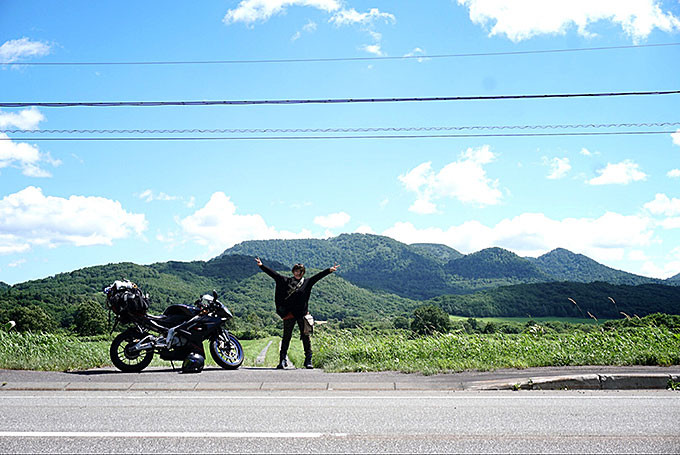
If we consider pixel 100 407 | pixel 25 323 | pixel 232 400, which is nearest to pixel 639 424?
pixel 232 400

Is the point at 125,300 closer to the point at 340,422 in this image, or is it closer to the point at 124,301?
the point at 124,301

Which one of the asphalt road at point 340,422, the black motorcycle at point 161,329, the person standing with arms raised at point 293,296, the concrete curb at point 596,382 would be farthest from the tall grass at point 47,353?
the concrete curb at point 596,382

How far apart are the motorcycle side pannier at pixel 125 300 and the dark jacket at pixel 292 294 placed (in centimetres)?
244

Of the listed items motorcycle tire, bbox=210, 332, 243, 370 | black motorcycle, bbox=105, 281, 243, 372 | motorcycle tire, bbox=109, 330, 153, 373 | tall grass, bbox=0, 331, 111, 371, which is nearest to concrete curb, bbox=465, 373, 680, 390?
motorcycle tire, bbox=210, 332, 243, 370

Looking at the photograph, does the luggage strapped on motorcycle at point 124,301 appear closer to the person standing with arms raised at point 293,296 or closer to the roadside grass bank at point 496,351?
the person standing with arms raised at point 293,296

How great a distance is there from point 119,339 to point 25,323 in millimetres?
40269

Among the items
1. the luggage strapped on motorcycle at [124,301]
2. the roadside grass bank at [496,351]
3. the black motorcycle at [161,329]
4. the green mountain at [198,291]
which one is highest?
the green mountain at [198,291]

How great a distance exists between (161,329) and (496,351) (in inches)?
271

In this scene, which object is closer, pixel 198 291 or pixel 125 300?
pixel 125 300

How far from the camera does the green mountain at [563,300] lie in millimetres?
73375

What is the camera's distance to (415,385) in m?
9.49

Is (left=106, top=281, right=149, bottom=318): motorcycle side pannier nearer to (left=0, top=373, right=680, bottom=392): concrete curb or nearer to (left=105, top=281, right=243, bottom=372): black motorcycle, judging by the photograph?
(left=105, top=281, right=243, bottom=372): black motorcycle

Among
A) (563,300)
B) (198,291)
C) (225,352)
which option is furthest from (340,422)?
(198,291)

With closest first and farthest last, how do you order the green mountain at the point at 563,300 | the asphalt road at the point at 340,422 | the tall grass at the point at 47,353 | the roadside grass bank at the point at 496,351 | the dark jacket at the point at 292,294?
the asphalt road at the point at 340,422 → the roadside grass bank at the point at 496,351 → the tall grass at the point at 47,353 → the dark jacket at the point at 292,294 → the green mountain at the point at 563,300
